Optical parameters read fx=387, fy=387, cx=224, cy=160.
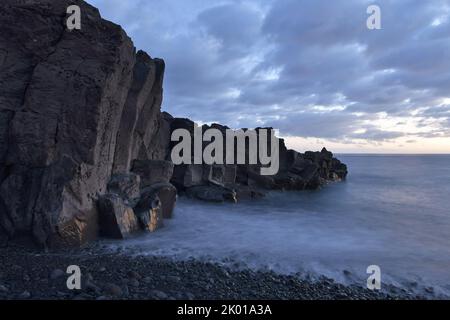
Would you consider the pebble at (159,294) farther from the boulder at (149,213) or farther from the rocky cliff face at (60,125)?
the boulder at (149,213)

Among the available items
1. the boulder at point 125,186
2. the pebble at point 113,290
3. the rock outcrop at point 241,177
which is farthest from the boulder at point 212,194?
the pebble at point 113,290

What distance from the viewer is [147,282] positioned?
7.95 metres

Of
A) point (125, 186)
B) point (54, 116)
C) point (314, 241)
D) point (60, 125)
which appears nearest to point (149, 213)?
point (125, 186)

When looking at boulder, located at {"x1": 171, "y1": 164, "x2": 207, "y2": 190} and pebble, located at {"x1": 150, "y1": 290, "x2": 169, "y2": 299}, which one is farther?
boulder, located at {"x1": 171, "y1": 164, "x2": 207, "y2": 190}

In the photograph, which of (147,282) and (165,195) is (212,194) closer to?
(165,195)

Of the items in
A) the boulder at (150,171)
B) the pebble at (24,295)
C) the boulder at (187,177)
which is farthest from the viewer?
the boulder at (187,177)

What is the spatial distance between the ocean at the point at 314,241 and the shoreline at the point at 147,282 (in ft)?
2.84

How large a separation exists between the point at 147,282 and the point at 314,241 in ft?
23.2

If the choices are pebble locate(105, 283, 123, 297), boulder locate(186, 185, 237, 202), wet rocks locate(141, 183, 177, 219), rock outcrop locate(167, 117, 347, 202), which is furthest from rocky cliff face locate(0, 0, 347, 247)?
rock outcrop locate(167, 117, 347, 202)

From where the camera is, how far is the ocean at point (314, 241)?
10.0 meters

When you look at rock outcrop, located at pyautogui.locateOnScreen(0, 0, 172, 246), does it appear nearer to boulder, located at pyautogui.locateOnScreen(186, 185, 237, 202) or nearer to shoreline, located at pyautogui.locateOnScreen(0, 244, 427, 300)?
shoreline, located at pyautogui.locateOnScreen(0, 244, 427, 300)

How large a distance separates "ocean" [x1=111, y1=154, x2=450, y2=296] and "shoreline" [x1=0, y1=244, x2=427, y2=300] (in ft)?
2.84

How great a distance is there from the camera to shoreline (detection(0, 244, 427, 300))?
23.6ft
